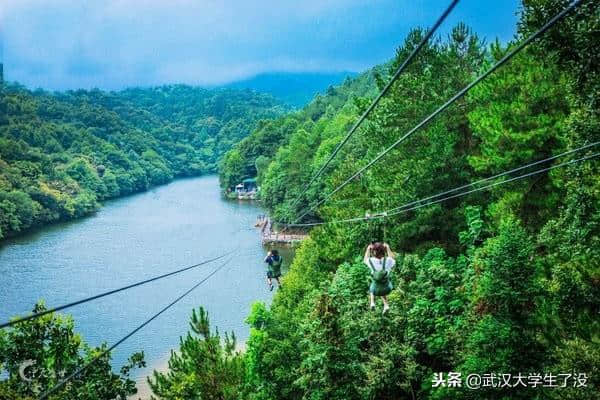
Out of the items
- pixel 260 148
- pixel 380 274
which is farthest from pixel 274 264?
pixel 260 148

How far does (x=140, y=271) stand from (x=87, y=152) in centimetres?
5665

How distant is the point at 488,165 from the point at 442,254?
3.71m

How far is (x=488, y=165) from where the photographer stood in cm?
1841

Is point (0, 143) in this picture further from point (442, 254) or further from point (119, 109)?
point (119, 109)

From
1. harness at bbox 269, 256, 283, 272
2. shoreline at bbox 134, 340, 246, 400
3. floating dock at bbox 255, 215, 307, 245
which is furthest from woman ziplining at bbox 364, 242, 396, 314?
floating dock at bbox 255, 215, 307, 245

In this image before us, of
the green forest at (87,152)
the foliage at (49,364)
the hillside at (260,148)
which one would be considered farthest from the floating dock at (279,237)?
the foliage at (49,364)

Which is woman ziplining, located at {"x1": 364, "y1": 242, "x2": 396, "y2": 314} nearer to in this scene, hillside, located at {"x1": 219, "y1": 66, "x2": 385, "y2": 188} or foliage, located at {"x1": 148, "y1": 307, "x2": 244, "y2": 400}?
foliage, located at {"x1": 148, "y1": 307, "x2": 244, "y2": 400}

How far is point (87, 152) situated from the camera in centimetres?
9281

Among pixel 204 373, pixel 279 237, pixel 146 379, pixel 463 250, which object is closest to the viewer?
pixel 204 373

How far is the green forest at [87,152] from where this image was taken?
6253 centimetres

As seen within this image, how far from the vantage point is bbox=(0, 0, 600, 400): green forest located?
1142 cm

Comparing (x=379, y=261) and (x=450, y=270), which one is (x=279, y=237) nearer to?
(x=450, y=270)

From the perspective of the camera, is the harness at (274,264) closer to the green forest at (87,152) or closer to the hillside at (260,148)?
the green forest at (87,152)

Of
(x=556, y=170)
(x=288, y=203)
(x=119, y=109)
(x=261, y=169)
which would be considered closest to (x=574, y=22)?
(x=556, y=170)
